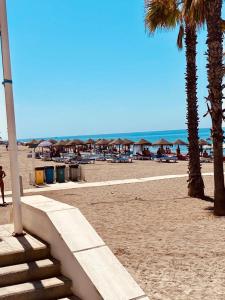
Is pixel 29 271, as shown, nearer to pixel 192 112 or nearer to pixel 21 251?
pixel 21 251

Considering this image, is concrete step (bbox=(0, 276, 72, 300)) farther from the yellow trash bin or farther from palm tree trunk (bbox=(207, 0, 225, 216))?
the yellow trash bin

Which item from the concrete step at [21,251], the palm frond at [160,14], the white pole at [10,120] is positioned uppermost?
the palm frond at [160,14]

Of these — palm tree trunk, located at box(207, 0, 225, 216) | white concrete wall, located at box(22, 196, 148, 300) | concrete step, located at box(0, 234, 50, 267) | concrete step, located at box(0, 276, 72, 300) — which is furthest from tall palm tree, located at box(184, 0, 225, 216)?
concrete step, located at box(0, 276, 72, 300)

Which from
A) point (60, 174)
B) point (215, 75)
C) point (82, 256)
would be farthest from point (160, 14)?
point (82, 256)

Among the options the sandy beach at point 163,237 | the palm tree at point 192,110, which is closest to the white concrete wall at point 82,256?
the sandy beach at point 163,237

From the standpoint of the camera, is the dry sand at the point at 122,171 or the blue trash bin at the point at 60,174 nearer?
the blue trash bin at the point at 60,174

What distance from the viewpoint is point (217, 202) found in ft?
38.4

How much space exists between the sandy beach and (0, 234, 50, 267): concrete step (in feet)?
5.57

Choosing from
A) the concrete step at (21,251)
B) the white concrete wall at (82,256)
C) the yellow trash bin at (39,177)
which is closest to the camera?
the white concrete wall at (82,256)

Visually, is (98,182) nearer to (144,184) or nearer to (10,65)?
(144,184)

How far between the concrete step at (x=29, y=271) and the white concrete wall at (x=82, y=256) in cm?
14

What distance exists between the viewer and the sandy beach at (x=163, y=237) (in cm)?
619

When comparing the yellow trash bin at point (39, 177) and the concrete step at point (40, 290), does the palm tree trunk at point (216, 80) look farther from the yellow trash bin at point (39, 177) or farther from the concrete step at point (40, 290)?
the yellow trash bin at point (39, 177)

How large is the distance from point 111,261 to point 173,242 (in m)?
3.70
